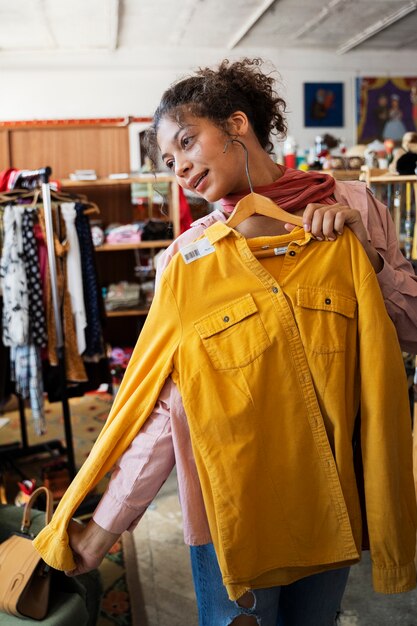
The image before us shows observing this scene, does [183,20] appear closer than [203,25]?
Yes

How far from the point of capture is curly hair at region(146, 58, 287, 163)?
115 cm

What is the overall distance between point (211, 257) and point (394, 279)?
374mm

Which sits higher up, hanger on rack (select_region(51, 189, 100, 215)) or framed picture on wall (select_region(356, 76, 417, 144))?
framed picture on wall (select_region(356, 76, 417, 144))

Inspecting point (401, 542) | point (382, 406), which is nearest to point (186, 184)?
point (382, 406)

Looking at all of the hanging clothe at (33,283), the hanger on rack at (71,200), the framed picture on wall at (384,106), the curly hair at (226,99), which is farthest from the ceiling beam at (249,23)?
the curly hair at (226,99)

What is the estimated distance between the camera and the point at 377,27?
716 cm

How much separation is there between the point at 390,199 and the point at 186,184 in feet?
8.13

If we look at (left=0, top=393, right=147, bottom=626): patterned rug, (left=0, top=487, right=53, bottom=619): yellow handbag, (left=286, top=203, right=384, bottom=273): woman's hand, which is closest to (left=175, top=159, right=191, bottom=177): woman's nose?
(left=286, top=203, right=384, bottom=273): woman's hand

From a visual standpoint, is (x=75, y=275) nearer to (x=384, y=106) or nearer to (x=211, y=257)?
(x=211, y=257)

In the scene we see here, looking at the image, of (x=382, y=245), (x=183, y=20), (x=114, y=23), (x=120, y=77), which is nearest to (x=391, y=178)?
(x=382, y=245)

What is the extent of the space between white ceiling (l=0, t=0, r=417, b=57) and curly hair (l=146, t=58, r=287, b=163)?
536 centimetres

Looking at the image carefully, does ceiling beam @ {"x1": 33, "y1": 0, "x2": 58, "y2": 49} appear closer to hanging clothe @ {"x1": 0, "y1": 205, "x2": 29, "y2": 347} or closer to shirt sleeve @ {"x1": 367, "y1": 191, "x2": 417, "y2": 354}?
hanging clothe @ {"x1": 0, "y1": 205, "x2": 29, "y2": 347}

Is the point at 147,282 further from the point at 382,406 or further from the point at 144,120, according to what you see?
the point at 382,406

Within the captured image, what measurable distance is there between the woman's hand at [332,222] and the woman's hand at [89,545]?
27.3 inches
